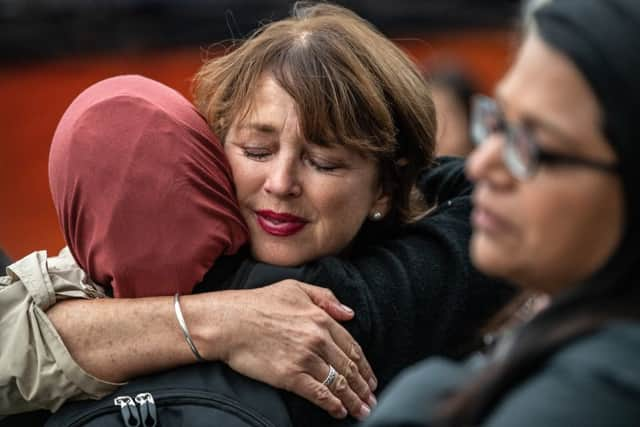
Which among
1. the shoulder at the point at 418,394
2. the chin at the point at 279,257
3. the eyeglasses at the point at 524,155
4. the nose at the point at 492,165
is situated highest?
the eyeglasses at the point at 524,155

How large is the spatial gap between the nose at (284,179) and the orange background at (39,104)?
13.7ft

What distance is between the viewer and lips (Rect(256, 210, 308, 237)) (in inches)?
96.5

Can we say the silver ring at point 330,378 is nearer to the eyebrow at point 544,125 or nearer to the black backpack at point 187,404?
the black backpack at point 187,404

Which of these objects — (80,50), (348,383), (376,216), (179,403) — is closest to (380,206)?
(376,216)

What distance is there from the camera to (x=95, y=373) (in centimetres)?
233

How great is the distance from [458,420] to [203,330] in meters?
0.93

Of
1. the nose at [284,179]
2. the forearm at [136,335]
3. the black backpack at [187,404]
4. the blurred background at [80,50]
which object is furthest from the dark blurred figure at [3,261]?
the blurred background at [80,50]

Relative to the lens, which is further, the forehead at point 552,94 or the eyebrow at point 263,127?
the eyebrow at point 263,127

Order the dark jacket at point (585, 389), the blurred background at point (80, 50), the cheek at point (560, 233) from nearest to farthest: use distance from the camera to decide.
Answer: the dark jacket at point (585, 389) < the cheek at point (560, 233) < the blurred background at point (80, 50)

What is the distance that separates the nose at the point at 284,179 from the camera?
7.91 feet

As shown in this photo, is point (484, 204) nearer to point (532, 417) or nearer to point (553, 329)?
point (553, 329)

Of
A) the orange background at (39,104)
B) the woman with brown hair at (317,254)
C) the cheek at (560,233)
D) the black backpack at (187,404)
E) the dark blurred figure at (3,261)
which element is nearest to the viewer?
the cheek at (560,233)

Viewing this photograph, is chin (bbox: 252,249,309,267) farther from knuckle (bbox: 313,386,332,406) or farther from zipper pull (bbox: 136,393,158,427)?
zipper pull (bbox: 136,393,158,427)

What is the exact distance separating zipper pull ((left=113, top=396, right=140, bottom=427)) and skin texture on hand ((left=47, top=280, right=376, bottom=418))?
77 millimetres
